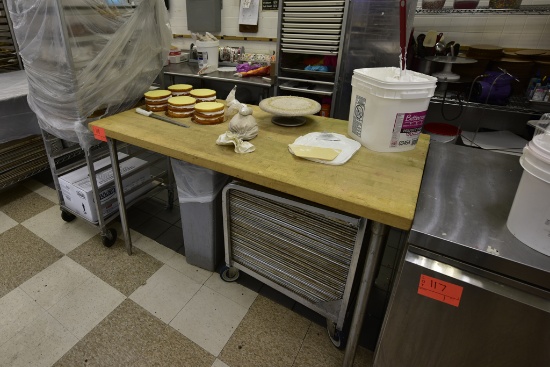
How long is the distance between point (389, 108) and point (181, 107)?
943mm

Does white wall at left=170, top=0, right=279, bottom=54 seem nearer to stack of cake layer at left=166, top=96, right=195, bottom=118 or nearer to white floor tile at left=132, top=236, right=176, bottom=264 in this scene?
stack of cake layer at left=166, top=96, right=195, bottom=118

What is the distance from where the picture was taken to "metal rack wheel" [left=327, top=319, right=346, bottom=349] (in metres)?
1.38

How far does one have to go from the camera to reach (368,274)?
1028mm

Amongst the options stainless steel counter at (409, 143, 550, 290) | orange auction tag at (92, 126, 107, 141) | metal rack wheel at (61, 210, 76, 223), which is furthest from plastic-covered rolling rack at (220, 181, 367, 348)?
metal rack wheel at (61, 210, 76, 223)

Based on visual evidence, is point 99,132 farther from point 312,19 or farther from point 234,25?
point 234,25

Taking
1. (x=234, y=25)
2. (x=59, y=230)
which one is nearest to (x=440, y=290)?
(x=59, y=230)

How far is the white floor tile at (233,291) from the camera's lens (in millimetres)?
1591

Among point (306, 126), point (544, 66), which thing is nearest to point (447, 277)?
point (306, 126)

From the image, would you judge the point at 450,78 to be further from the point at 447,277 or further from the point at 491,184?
the point at 447,277

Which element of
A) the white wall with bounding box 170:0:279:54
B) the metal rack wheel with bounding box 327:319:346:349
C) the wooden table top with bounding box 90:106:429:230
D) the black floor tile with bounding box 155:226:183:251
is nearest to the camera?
the wooden table top with bounding box 90:106:429:230

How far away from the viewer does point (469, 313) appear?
80cm

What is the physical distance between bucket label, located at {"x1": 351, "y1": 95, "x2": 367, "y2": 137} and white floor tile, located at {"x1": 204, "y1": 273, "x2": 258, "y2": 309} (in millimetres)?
993

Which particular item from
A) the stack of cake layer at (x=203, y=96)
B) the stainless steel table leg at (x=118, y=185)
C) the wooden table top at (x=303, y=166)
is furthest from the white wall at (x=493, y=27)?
the stainless steel table leg at (x=118, y=185)

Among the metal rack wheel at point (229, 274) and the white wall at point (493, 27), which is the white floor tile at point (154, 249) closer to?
the metal rack wheel at point (229, 274)
